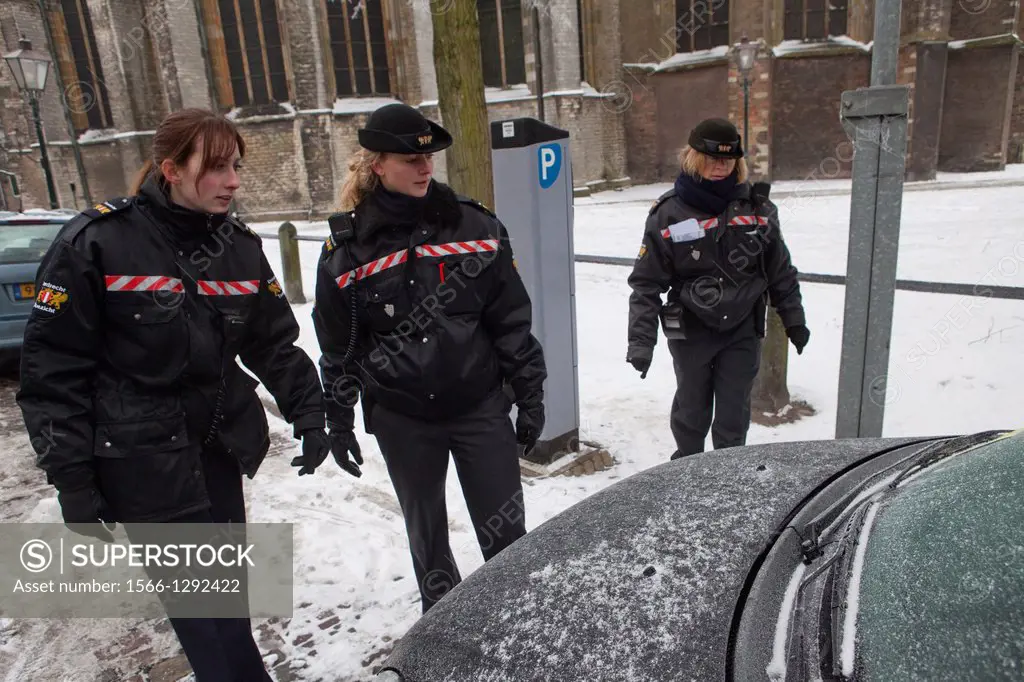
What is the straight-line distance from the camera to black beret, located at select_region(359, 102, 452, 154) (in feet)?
7.52

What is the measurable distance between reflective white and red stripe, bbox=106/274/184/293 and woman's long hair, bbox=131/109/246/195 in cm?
29

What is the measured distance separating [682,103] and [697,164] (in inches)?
834

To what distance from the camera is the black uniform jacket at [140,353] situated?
192 centimetres

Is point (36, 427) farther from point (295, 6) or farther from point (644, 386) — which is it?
point (295, 6)

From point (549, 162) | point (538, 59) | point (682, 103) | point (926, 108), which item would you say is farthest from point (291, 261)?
point (926, 108)

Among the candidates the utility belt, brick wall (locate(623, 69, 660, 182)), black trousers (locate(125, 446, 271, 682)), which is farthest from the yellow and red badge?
brick wall (locate(623, 69, 660, 182))

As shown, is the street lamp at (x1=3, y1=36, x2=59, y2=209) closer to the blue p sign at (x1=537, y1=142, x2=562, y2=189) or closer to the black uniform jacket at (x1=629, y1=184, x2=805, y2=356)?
the blue p sign at (x1=537, y1=142, x2=562, y2=189)

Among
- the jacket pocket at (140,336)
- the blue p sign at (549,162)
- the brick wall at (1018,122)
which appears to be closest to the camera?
the jacket pocket at (140,336)

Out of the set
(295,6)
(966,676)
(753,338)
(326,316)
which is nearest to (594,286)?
(753,338)

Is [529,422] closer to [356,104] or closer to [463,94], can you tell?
[463,94]

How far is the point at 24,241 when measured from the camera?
6879 mm

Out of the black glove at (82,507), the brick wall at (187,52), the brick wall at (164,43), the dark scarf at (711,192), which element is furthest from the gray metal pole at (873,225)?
the brick wall at (164,43)

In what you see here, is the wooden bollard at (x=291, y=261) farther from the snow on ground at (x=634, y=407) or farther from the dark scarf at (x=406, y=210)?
the dark scarf at (x=406, y=210)

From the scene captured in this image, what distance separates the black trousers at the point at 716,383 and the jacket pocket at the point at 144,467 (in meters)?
2.35
